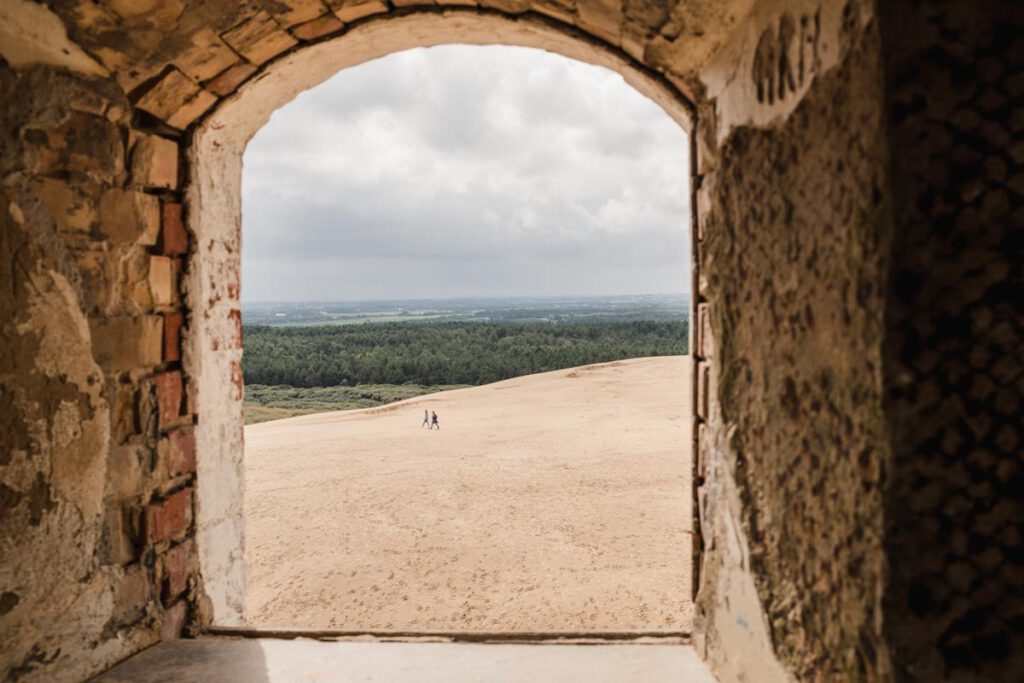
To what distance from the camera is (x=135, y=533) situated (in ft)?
6.23

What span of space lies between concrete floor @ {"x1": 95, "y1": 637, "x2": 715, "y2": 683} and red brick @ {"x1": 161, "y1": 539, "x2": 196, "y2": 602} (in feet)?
0.51

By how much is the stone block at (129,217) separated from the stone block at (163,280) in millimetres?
63

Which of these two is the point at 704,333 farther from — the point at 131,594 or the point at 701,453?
the point at 131,594

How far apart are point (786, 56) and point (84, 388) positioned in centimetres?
189

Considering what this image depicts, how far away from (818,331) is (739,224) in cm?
47

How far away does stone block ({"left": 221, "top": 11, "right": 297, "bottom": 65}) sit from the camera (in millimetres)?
1780

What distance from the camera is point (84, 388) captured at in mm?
1749

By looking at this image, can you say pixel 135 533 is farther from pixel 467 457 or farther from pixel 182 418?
pixel 467 457

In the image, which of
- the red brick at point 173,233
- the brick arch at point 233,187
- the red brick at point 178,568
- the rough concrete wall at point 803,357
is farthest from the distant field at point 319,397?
the rough concrete wall at point 803,357

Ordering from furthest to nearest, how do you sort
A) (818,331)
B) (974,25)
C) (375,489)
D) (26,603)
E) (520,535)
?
(375,489), (520,535), (26,603), (818,331), (974,25)

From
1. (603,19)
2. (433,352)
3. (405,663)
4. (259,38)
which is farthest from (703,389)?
(433,352)

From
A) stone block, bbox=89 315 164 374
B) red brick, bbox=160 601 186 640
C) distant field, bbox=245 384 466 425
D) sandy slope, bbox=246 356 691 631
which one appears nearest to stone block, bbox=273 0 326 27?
stone block, bbox=89 315 164 374

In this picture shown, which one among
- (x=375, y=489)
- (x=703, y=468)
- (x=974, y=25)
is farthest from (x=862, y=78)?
(x=375, y=489)

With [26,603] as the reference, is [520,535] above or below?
below
